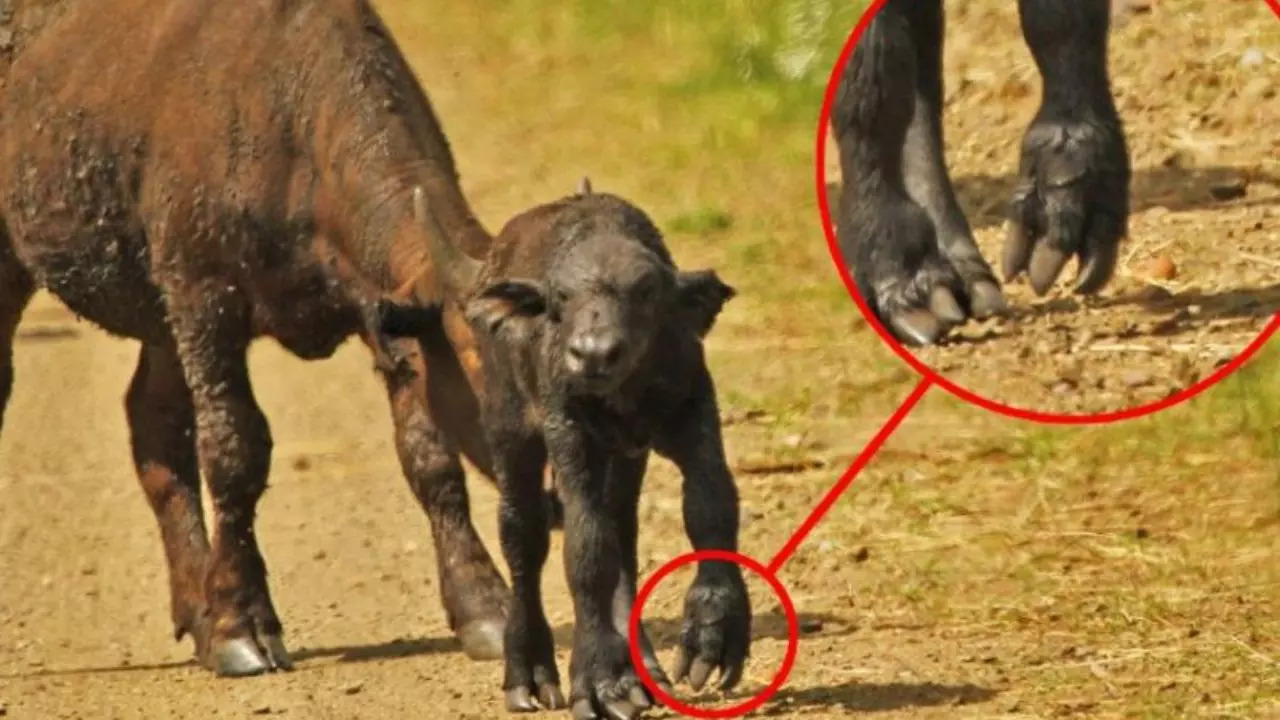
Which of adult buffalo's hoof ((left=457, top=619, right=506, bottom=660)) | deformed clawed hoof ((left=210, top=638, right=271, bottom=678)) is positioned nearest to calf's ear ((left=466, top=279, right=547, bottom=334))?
adult buffalo's hoof ((left=457, top=619, right=506, bottom=660))

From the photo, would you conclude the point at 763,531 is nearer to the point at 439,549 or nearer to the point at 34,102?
the point at 439,549

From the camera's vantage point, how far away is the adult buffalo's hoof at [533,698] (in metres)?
8.04

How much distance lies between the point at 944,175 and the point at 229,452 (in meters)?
2.44

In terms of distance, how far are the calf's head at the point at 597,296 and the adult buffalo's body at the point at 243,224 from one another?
682mm

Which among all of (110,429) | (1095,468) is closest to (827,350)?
(1095,468)

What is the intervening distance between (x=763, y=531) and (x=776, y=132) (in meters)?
6.45

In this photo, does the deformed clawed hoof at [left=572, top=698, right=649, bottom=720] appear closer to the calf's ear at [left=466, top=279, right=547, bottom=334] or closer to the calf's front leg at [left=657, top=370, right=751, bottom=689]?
the calf's front leg at [left=657, top=370, right=751, bottom=689]

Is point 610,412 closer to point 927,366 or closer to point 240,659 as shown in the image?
point 927,366

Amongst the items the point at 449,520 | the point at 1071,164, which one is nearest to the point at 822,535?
the point at 449,520

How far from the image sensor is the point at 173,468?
10344 millimetres

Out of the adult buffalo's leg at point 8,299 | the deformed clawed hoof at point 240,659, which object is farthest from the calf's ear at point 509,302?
the adult buffalo's leg at point 8,299

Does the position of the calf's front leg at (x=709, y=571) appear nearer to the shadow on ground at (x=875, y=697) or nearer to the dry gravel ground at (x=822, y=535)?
the shadow on ground at (x=875, y=697)

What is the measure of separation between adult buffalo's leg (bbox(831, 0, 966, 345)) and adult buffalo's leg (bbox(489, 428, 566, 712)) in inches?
34.2

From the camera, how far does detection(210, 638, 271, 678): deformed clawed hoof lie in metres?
9.30
